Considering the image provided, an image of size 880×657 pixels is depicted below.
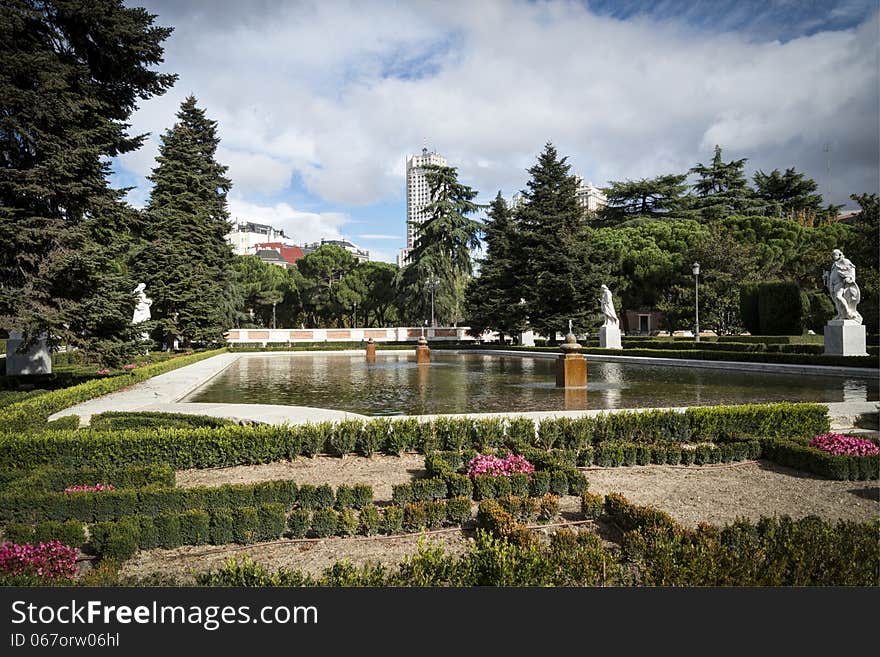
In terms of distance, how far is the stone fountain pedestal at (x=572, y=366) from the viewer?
14.8 meters

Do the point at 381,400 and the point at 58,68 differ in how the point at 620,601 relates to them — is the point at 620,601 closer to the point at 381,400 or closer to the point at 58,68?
the point at 381,400

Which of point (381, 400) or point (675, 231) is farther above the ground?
point (675, 231)

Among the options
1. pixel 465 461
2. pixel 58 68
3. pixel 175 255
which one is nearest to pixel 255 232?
pixel 175 255

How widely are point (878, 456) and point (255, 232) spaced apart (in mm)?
118210

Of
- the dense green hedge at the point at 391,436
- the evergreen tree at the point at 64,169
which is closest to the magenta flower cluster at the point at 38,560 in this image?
the dense green hedge at the point at 391,436

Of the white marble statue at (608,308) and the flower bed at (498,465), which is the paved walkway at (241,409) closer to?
the flower bed at (498,465)

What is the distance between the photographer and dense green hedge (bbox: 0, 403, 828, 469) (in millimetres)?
6680

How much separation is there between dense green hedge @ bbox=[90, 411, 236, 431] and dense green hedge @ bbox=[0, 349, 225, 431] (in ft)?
2.51

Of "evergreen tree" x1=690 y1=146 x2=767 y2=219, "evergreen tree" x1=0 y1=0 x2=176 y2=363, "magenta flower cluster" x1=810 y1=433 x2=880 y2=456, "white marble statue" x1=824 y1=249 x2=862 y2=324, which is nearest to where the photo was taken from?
"magenta flower cluster" x1=810 y1=433 x2=880 y2=456

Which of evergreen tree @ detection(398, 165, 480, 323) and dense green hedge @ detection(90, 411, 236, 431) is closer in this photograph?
dense green hedge @ detection(90, 411, 236, 431)

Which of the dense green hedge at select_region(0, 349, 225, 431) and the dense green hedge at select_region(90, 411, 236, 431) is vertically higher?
the dense green hedge at select_region(0, 349, 225, 431)

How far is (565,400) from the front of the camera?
12336 mm

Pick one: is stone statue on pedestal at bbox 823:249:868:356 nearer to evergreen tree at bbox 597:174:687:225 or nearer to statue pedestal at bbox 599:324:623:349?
statue pedestal at bbox 599:324:623:349

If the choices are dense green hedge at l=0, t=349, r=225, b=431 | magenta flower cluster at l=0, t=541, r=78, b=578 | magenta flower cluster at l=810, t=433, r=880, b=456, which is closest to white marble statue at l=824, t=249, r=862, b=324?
magenta flower cluster at l=810, t=433, r=880, b=456
